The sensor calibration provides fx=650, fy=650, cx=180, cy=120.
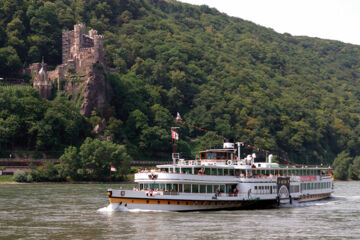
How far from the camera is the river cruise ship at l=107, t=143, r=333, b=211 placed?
63000 millimetres

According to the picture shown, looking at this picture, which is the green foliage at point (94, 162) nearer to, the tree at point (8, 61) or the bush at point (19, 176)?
the bush at point (19, 176)

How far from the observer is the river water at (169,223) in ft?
164

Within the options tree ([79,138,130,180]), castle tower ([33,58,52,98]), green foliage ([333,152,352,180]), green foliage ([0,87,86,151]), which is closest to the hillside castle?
castle tower ([33,58,52,98])

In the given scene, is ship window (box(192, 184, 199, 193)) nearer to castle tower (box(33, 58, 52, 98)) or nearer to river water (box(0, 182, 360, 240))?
river water (box(0, 182, 360, 240))

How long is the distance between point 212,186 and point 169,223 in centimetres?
1168

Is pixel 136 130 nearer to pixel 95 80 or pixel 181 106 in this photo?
pixel 95 80

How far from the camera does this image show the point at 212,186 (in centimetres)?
6662

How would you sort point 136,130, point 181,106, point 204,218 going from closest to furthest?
point 204,218 < point 136,130 < point 181,106

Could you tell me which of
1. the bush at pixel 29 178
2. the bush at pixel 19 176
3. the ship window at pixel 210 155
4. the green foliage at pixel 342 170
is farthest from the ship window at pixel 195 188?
the green foliage at pixel 342 170

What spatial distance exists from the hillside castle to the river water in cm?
8115

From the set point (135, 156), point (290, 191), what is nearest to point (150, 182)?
point (290, 191)

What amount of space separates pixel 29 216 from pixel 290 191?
1206 inches

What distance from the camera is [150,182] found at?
64312 mm

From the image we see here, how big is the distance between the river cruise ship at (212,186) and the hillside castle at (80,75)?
3380 inches
